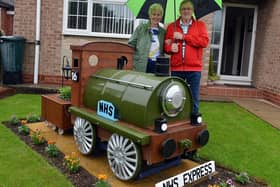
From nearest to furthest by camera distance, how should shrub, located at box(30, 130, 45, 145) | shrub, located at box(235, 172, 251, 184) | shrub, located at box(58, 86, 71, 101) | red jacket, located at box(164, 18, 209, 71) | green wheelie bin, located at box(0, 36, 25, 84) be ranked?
shrub, located at box(235, 172, 251, 184)
red jacket, located at box(164, 18, 209, 71)
shrub, located at box(30, 130, 45, 145)
shrub, located at box(58, 86, 71, 101)
green wheelie bin, located at box(0, 36, 25, 84)

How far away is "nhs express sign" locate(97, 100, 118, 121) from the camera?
11.4ft

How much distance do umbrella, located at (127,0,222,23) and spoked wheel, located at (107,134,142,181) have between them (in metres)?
1.92

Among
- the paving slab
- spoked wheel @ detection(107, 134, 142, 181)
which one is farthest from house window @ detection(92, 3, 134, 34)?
spoked wheel @ detection(107, 134, 142, 181)

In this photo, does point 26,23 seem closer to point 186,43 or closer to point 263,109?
point 186,43

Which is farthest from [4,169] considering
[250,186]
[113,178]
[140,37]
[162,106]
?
[250,186]

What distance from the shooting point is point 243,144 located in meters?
4.75

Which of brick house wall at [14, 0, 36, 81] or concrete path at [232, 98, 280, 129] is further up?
brick house wall at [14, 0, 36, 81]

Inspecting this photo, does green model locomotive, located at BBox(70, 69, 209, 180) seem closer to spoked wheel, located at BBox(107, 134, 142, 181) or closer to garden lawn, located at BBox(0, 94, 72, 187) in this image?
spoked wheel, located at BBox(107, 134, 142, 181)

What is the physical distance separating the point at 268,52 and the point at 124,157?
20.9 feet

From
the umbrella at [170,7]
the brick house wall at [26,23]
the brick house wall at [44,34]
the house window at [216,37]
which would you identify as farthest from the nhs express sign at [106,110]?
the house window at [216,37]

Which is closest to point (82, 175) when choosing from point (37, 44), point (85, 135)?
point (85, 135)

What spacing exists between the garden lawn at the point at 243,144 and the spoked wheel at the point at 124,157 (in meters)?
1.28

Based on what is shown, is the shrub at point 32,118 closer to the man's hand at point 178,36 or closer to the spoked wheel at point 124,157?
the spoked wheel at point 124,157

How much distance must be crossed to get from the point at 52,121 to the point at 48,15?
4.38 meters
